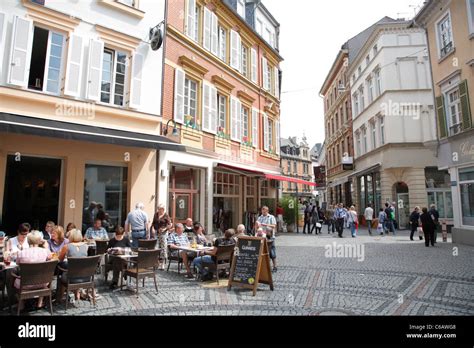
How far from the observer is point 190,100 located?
12.7m

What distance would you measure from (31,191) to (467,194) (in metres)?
15.2

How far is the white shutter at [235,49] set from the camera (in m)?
15.4

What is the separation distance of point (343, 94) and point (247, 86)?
1749 cm

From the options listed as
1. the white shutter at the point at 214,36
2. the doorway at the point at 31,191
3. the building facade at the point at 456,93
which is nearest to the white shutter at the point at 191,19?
the white shutter at the point at 214,36

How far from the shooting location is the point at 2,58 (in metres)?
7.95

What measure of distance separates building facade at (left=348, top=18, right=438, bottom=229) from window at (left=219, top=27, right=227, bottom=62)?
12.0m

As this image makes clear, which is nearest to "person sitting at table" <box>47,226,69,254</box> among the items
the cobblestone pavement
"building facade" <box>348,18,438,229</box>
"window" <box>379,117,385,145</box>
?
the cobblestone pavement

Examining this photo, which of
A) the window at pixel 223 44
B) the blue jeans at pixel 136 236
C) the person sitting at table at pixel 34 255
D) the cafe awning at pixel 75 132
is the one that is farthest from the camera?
the window at pixel 223 44

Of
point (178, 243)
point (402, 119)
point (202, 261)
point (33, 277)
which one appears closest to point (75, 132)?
point (178, 243)

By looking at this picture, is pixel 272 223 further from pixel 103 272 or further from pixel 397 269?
pixel 103 272

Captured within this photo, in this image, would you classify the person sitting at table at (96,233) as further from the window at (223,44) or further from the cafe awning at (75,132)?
Result: the window at (223,44)

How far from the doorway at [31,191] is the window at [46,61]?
6.82 ft

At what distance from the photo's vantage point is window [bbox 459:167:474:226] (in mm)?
12164

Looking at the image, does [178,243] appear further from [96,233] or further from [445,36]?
[445,36]
